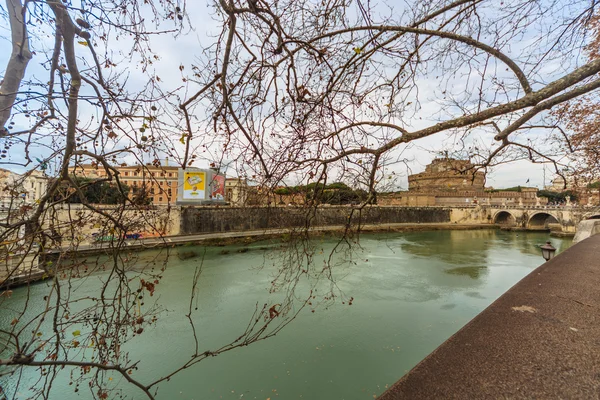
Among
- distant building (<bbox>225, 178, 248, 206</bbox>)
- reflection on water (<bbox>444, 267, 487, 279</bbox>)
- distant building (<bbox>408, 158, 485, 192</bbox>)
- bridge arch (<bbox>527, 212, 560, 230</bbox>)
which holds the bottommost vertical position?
reflection on water (<bbox>444, 267, 487, 279</bbox>)

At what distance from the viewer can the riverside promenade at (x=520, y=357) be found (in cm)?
107

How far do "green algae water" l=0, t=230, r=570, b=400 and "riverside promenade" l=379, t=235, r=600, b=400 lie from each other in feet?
2.57

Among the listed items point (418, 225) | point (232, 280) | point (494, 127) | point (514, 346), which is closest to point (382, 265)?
point (232, 280)

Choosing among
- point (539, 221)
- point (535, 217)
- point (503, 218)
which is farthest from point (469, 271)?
point (503, 218)

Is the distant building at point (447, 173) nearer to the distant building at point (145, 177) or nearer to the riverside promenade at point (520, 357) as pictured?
the riverside promenade at point (520, 357)

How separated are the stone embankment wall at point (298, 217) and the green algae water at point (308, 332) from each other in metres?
0.49

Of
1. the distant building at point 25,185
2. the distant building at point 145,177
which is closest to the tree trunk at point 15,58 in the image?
the distant building at point 25,185

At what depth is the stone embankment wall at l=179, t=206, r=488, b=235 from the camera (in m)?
2.06

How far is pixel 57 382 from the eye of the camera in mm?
4480

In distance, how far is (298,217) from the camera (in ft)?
7.16

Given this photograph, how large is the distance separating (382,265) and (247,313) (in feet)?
24.4

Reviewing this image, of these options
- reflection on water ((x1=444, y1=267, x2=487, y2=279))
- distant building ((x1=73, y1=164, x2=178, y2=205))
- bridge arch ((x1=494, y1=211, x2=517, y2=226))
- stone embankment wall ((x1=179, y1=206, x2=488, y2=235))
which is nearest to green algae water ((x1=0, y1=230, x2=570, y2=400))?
reflection on water ((x1=444, y1=267, x2=487, y2=279))

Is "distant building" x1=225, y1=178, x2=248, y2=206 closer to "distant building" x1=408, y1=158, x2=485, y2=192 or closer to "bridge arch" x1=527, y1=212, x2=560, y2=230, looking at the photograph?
"distant building" x1=408, y1=158, x2=485, y2=192

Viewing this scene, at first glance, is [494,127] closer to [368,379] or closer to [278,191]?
[278,191]
